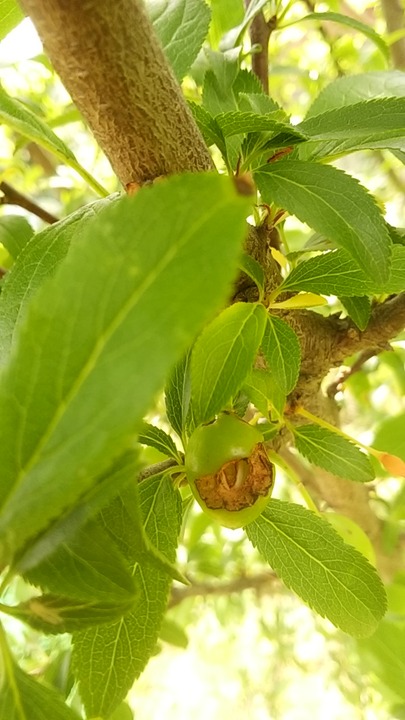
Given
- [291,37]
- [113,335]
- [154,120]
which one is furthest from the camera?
[291,37]

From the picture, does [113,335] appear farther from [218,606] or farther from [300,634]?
[300,634]

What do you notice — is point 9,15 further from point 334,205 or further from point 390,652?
point 390,652

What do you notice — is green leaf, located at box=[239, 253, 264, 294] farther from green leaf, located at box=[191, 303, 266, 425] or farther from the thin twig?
the thin twig

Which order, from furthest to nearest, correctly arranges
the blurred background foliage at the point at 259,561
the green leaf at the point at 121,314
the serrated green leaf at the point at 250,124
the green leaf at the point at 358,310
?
the blurred background foliage at the point at 259,561 → the green leaf at the point at 358,310 → the serrated green leaf at the point at 250,124 → the green leaf at the point at 121,314

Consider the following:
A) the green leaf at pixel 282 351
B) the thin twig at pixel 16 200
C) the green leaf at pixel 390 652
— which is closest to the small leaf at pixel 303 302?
the green leaf at pixel 282 351

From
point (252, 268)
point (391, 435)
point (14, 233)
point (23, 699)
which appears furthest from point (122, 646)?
point (391, 435)

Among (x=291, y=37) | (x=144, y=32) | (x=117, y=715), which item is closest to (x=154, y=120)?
(x=144, y=32)

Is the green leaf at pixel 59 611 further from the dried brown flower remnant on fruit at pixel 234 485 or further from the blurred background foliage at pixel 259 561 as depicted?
the blurred background foliage at pixel 259 561
